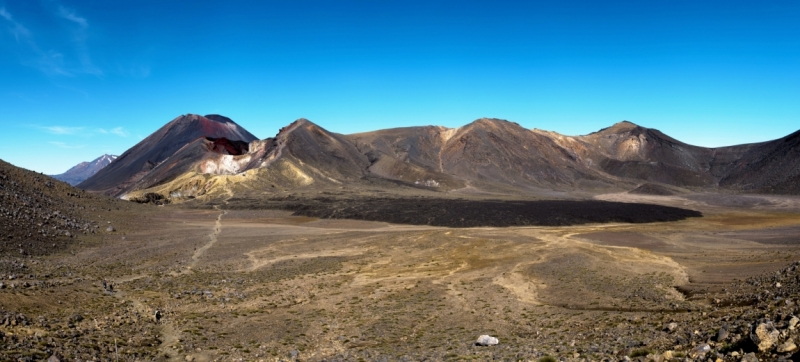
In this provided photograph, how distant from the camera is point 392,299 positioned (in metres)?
24.8

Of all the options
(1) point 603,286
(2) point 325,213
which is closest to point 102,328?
(1) point 603,286

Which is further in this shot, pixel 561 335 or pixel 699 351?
pixel 561 335

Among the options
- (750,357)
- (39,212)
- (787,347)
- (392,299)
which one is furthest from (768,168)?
(39,212)

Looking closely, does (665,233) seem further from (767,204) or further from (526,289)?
(767,204)

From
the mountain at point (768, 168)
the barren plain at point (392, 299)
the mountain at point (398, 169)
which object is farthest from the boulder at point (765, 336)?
the mountain at point (768, 168)

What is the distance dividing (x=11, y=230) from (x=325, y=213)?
51428 mm

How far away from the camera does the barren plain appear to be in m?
15.1

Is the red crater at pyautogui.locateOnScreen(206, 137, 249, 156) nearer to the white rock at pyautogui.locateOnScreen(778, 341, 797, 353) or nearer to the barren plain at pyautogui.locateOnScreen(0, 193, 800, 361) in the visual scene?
the barren plain at pyautogui.locateOnScreen(0, 193, 800, 361)

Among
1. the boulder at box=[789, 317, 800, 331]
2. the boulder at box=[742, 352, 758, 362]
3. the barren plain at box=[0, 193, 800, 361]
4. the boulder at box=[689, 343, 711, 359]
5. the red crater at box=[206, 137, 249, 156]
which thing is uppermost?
the red crater at box=[206, 137, 249, 156]

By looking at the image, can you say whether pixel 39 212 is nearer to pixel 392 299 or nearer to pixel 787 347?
pixel 392 299

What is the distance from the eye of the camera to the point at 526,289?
2689 cm

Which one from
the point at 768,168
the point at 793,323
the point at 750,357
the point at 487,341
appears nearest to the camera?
the point at 750,357

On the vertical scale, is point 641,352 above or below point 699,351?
below

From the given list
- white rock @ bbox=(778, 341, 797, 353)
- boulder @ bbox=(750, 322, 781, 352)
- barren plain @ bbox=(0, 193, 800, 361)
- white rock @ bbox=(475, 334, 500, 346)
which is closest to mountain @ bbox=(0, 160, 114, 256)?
barren plain @ bbox=(0, 193, 800, 361)
